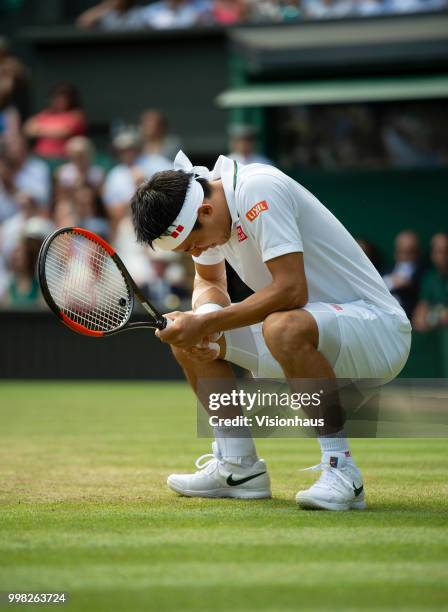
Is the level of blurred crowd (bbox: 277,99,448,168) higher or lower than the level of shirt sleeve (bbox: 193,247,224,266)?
higher

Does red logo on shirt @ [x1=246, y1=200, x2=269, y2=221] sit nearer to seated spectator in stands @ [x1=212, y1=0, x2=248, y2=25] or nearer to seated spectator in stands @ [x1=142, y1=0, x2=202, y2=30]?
seated spectator in stands @ [x1=212, y1=0, x2=248, y2=25]

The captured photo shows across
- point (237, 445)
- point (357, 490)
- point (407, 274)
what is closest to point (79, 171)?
point (407, 274)

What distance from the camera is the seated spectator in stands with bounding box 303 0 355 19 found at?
1344 cm

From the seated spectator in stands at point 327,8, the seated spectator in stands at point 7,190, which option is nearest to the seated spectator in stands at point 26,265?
the seated spectator in stands at point 7,190

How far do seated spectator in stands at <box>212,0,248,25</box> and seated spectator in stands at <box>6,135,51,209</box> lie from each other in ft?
9.74

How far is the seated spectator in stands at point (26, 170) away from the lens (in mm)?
14102

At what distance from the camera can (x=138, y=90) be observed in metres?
16.0

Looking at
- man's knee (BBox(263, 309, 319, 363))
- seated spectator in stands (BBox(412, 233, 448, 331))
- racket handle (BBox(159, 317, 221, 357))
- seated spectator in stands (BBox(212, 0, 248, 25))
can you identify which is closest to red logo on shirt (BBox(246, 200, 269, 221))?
man's knee (BBox(263, 309, 319, 363))

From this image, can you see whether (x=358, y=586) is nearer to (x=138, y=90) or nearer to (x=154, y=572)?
(x=154, y=572)

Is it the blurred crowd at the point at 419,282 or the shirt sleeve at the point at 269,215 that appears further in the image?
the blurred crowd at the point at 419,282

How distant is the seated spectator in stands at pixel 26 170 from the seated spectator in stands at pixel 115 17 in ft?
7.95

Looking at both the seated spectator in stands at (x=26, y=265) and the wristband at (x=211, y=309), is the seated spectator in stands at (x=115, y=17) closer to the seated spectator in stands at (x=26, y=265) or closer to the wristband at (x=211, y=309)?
the seated spectator in stands at (x=26, y=265)

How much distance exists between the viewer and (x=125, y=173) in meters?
13.2

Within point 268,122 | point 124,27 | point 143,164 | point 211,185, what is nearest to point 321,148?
point 268,122
